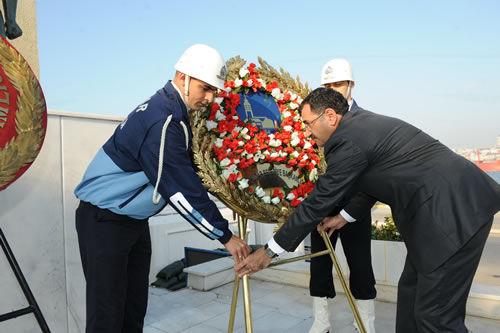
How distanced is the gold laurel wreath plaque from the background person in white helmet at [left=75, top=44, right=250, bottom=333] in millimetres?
123

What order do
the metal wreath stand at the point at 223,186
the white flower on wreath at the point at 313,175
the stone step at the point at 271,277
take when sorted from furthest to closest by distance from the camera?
the stone step at the point at 271,277 < the white flower on wreath at the point at 313,175 < the metal wreath stand at the point at 223,186

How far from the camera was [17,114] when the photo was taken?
181cm

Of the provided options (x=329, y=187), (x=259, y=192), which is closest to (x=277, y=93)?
(x=259, y=192)

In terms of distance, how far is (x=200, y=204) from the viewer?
80.4 inches

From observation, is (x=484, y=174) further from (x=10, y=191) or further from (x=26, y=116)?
(x=10, y=191)

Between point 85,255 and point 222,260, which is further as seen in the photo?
point 222,260

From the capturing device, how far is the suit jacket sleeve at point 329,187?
203 cm

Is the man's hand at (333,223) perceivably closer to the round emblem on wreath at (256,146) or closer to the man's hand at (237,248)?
the round emblem on wreath at (256,146)

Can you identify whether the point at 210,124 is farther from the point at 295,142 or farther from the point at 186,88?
the point at 295,142

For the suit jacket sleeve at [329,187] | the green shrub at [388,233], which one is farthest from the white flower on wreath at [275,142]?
the green shrub at [388,233]

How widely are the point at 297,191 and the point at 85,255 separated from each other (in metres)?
1.32

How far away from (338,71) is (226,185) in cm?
149

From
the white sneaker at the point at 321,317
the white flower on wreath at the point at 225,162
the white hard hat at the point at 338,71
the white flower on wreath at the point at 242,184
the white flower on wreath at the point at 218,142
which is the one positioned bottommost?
the white sneaker at the point at 321,317

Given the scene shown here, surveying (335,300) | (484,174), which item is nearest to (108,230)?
(484,174)
